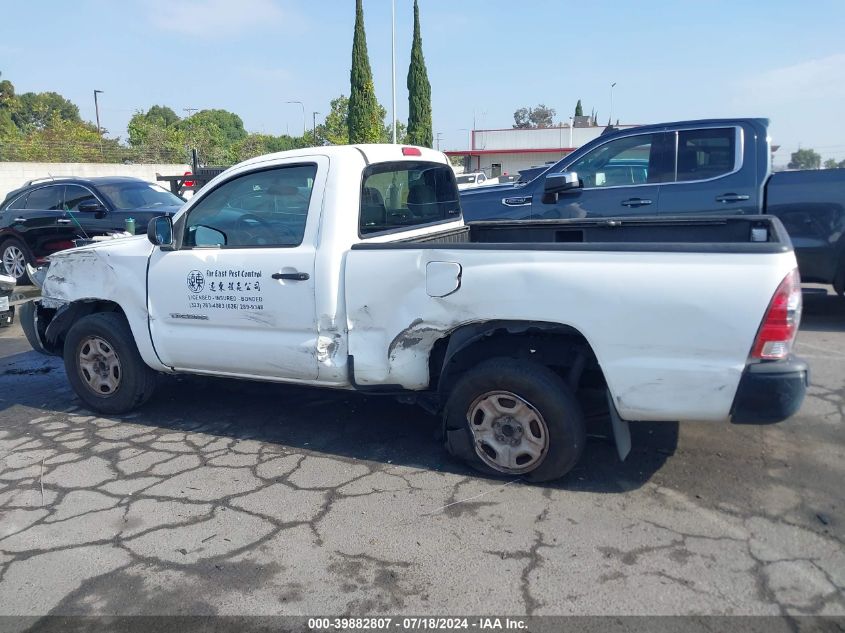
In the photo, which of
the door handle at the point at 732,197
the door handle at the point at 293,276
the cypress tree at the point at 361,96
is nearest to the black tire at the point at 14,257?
the door handle at the point at 293,276

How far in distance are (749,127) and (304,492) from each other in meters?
5.77

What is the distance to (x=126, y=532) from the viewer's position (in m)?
3.70

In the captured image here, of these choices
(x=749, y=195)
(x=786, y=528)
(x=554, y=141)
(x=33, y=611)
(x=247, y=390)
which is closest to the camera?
(x=33, y=611)

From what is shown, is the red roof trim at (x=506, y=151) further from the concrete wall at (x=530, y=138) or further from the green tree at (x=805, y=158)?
the green tree at (x=805, y=158)

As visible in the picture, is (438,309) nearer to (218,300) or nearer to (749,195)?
(218,300)

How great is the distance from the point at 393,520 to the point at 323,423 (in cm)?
152

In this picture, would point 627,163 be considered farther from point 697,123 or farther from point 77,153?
point 77,153

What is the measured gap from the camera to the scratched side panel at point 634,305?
130 inches

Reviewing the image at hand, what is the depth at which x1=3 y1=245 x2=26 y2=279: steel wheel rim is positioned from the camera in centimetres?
1154

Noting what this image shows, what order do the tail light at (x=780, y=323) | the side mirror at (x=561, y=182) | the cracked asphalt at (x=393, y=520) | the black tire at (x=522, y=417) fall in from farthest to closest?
the side mirror at (x=561, y=182), the black tire at (x=522, y=417), the tail light at (x=780, y=323), the cracked asphalt at (x=393, y=520)

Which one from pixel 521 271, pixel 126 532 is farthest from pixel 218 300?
pixel 521 271

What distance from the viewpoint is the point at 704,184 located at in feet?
23.8

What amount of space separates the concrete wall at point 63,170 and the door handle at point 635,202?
21569 mm

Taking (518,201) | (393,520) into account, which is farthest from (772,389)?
(518,201)
